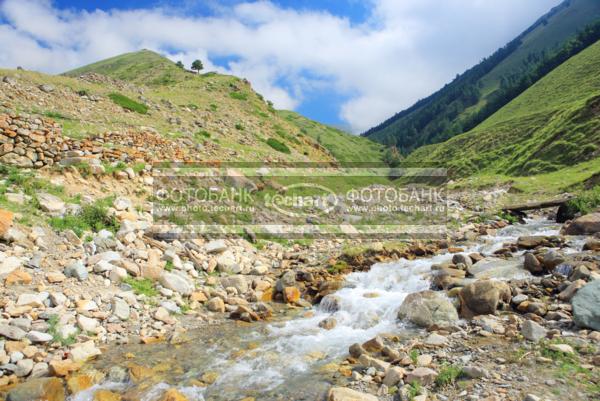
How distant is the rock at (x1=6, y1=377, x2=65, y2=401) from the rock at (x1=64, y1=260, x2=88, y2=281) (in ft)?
12.4

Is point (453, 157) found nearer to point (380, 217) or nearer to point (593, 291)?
point (380, 217)

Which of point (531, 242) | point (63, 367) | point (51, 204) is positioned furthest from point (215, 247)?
point (531, 242)

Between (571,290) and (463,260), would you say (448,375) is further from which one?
(463,260)

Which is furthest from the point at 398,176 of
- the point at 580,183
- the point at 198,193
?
the point at 198,193

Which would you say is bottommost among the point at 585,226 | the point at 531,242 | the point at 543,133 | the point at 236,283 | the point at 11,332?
the point at 11,332

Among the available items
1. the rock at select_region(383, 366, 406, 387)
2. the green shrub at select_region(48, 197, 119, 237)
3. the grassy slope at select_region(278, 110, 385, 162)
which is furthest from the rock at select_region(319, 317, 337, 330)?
the grassy slope at select_region(278, 110, 385, 162)

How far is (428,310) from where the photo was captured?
991 cm

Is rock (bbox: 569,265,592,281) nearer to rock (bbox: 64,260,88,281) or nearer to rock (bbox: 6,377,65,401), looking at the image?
rock (bbox: 6,377,65,401)

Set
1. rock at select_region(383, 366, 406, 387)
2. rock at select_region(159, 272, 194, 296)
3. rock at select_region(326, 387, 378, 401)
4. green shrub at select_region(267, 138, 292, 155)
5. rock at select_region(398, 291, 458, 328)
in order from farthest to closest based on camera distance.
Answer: green shrub at select_region(267, 138, 292, 155) < rock at select_region(159, 272, 194, 296) < rock at select_region(398, 291, 458, 328) < rock at select_region(383, 366, 406, 387) < rock at select_region(326, 387, 378, 401)

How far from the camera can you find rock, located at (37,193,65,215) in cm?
1266

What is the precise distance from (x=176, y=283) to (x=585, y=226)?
17281mm

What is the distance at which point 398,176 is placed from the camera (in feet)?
323

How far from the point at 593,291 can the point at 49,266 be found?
1414 cm

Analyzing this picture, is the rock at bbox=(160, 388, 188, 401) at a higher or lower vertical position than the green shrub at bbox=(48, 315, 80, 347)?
lower
